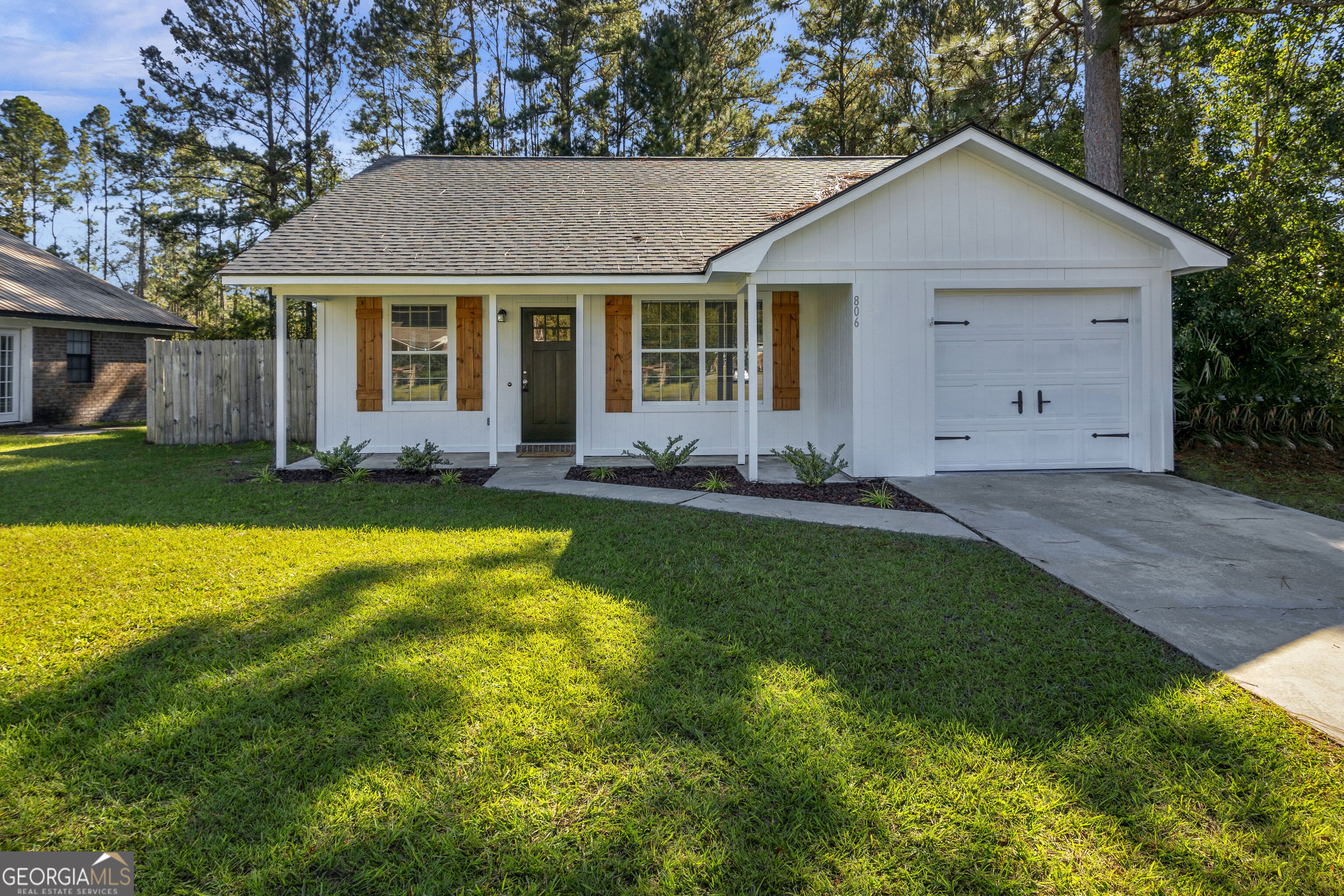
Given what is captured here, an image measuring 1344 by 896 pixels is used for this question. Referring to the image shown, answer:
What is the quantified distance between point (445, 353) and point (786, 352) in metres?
4.94

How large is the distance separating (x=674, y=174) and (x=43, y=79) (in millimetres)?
27793

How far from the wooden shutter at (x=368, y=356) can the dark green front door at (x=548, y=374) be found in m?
2.03

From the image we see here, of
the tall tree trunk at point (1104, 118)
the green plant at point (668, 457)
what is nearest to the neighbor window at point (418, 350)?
Answer: the green plant at point (668, 457)

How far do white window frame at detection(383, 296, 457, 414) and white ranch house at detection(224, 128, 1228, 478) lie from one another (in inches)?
1.0

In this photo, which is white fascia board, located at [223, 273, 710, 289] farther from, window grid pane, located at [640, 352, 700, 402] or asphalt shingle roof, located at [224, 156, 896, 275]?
window grid pane, located at [640, 352, 700, 402]

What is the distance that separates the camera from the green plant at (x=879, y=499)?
6.69 m

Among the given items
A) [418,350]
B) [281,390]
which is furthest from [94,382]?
[418,350]

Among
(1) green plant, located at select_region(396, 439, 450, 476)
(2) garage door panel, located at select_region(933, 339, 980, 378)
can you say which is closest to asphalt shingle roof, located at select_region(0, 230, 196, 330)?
(1) green plant, located at select_region(396, 439, 450, 476)

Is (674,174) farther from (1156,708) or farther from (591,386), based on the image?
(1156,708)

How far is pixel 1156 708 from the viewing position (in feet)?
9.20

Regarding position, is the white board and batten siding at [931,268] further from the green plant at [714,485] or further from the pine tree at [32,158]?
the pine tree at [32,158]

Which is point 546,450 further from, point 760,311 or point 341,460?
point 760,311

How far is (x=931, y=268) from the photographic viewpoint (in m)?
8.13

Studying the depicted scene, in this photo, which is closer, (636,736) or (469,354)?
(636,736)
